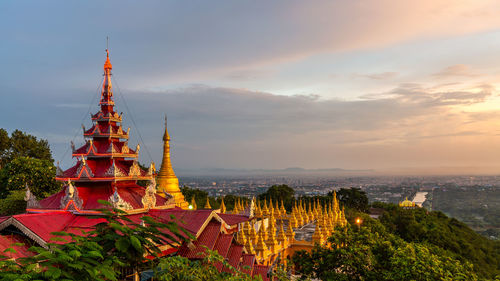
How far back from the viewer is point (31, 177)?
101ft

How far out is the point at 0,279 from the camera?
685 centimetres

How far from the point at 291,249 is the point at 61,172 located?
64.5 feet

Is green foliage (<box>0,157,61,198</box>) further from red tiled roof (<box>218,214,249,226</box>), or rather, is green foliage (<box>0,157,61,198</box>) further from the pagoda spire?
red tiled roof (<box>218,214,249,226</box>)

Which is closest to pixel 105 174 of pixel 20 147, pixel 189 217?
pixel 189 217

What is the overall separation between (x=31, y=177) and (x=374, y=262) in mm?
30318

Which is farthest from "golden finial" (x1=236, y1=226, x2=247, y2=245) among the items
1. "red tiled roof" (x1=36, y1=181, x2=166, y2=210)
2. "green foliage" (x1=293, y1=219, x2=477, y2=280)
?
"red tiled roof" (x1=36, y1=181, x2=166, y2=210)

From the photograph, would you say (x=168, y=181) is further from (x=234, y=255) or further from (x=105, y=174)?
(x=234, y=255)

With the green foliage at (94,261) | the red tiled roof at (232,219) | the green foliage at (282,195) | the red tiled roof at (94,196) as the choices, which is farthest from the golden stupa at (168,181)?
the green foliage at (282,195)

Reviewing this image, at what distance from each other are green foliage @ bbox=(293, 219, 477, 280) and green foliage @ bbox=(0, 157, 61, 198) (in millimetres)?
24941

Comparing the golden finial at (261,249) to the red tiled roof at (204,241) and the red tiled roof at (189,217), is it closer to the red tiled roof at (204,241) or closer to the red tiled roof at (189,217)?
the red tiled roof at (204,241)

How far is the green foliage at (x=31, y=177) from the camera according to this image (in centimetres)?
3045

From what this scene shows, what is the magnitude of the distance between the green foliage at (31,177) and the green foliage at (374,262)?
81.8 feet

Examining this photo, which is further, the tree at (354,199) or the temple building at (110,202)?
the tree at (354,199)

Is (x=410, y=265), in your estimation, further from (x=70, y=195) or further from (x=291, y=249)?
(x=70, y=195)
